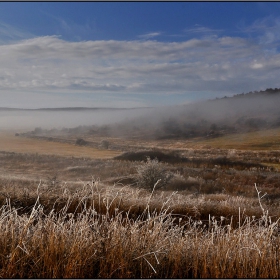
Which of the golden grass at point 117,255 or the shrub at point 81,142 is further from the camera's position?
A: the shrub at point 81,142

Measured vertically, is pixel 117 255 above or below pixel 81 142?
above

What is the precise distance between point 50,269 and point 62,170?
29.5 meters

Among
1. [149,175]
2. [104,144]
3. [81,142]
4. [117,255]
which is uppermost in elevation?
[117,255]

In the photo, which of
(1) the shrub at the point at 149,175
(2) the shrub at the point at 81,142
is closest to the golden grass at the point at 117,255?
(1) the shrub at the point at 149,175

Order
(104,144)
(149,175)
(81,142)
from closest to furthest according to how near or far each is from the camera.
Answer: (149,175), (81,142), (104,144)

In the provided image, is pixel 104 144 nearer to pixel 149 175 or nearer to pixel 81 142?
pixel 81 142

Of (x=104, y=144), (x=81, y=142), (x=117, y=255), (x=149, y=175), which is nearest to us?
(x=117, y=255)

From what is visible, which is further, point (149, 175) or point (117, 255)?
point (149, 175)

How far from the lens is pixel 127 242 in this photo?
3.68 m

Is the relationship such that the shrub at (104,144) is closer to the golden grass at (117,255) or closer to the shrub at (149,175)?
the shrub at (149,175)

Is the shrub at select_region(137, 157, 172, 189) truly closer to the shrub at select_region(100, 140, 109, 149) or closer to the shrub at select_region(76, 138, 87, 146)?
the shrub at select_region(100, 140, 109, 149)

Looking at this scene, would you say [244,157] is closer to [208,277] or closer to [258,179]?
[258,179]

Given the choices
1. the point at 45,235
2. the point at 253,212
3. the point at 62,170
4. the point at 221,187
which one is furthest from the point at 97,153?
the point at 45,235

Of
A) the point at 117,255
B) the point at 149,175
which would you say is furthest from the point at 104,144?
the point at 117,255
